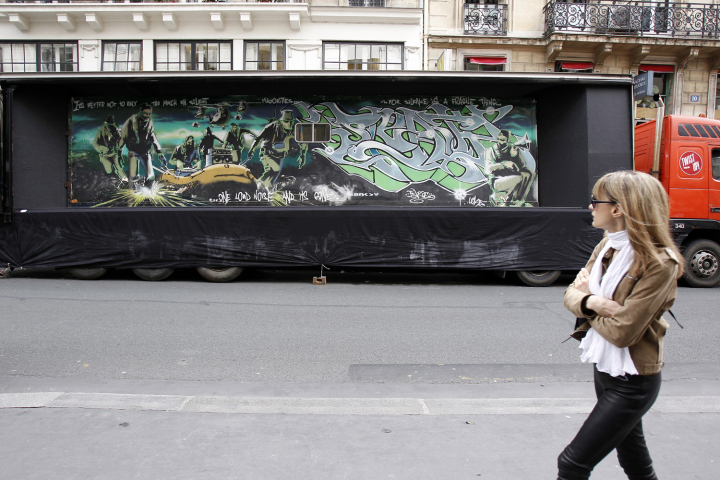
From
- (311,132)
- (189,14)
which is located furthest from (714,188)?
(189,14)

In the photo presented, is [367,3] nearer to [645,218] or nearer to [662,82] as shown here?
[662,82]

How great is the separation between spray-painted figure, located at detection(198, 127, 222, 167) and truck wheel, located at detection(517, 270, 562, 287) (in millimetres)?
7713

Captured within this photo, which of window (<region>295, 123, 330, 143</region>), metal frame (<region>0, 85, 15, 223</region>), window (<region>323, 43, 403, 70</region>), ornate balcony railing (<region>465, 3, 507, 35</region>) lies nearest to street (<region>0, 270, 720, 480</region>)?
metal frame (<region>0, 85, 15, 223</region>)

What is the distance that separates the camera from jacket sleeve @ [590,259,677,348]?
204 centimetres

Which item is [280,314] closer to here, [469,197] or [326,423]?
[326,423]

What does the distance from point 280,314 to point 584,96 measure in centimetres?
807

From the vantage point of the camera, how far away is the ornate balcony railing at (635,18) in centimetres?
1741

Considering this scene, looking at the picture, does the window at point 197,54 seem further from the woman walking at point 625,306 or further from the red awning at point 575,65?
the woman walking at point 625,306

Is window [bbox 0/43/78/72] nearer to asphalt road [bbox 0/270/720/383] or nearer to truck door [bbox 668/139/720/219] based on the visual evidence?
asphalt road [bbox 0/270/720/383]

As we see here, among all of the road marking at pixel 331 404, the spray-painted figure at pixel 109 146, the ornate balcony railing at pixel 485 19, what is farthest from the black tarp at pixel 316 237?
the ornate balcony railing at pixel 485 19

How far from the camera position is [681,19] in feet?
58.4

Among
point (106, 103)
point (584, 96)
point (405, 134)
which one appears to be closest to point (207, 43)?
point (106, 103)

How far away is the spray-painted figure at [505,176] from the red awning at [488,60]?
6.12 metres

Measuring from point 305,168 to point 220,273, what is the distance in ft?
11.7
